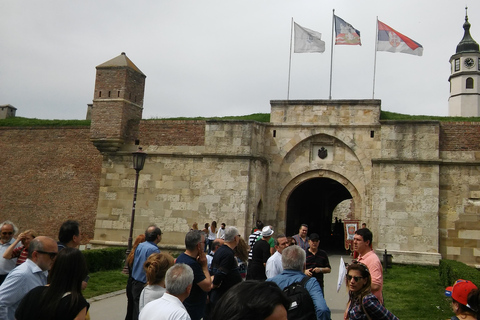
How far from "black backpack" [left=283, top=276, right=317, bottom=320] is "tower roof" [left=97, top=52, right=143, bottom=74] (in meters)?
15.1

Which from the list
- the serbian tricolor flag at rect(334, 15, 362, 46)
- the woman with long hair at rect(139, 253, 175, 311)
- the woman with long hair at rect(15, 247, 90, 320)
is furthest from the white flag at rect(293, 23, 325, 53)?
the woman with long hair at rect(15, 247, 90, 320)

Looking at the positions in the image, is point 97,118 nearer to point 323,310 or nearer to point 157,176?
point 157,176

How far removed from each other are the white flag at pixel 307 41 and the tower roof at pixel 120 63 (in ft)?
20.9

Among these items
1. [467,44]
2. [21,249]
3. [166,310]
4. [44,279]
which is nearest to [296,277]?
[166,310]

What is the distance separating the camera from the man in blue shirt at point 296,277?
4121mm

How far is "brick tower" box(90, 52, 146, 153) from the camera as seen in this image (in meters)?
17.9

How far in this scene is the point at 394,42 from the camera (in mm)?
18266

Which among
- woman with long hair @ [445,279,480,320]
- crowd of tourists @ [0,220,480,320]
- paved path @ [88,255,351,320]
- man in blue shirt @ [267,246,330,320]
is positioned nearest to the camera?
crowd of tourists @ [0,220,480,320]

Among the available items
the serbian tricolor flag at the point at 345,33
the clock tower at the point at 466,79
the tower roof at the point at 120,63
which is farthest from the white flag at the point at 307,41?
the clock tower at the point at 466,79

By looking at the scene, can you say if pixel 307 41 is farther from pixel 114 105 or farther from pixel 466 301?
pixel 466 301

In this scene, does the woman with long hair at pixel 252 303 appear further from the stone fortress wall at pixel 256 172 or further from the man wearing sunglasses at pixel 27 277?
the stone fortress wall at pixel 256 172

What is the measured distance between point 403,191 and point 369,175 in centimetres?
136

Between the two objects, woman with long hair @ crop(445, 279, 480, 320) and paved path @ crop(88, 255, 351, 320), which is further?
paved path @ crop(88, 255, 351, 320)

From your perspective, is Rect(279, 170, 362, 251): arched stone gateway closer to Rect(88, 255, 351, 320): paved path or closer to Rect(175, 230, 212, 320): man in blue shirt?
Rect(88, 255, 351, 320): paved path
